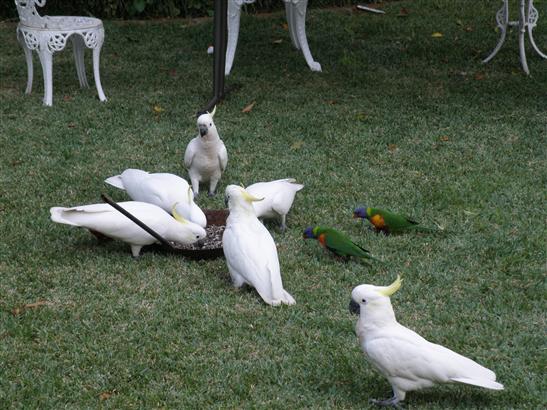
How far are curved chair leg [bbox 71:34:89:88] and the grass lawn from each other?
146 mm

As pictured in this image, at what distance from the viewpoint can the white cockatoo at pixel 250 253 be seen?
3.73 m

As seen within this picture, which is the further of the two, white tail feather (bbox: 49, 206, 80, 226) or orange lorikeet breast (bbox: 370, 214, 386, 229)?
orange lorikeet breast (bbox: 370, 214, 386, 229)

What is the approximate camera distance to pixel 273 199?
441 centimetres

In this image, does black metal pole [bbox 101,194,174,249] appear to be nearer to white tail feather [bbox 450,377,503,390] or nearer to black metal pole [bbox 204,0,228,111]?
white tail feather [bbox 450,377,503,390]

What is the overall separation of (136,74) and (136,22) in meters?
2.03

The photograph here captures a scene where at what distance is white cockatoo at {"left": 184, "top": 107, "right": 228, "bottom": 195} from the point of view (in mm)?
4826

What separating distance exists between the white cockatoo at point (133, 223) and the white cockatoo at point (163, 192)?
90 millimetres

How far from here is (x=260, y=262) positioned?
3.74 metres

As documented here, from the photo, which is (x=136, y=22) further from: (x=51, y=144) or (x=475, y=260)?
(x=475, y=260)

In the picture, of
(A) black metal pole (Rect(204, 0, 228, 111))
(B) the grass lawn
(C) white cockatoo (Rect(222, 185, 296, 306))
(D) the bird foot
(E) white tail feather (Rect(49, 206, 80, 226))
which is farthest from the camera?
(A) black metal pole (Rect(204, 0, 228, 111))

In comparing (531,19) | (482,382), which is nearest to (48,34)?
(531,19)

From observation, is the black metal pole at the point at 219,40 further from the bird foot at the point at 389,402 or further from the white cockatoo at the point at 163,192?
the bird foot at the point at 389,402

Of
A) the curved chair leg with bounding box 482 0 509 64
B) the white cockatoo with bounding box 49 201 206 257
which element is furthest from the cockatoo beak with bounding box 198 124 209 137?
the curved chair leg with bounding box 482 0 509 64

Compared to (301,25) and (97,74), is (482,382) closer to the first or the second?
(97,74)
